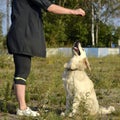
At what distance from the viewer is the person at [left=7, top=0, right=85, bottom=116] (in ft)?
17.7

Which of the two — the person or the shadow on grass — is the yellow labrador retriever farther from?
the shadow on grass

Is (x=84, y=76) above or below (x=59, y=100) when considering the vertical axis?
above

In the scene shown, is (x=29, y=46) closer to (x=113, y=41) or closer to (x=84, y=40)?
(x=84, y=40)

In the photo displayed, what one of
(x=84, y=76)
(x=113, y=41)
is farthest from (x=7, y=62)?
(x=113, y=41)

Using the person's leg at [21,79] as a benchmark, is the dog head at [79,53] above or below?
above

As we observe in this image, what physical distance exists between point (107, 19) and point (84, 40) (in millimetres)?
A: 4465

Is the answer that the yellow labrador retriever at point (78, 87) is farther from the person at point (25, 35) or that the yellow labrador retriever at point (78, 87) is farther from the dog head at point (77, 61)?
the person at point (25, 35)

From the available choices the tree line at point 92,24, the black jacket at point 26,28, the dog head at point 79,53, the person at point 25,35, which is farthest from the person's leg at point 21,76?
the tree line at point 92,24

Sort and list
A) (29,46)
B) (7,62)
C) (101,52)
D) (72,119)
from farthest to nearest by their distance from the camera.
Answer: (101,52) → (7,62) → (29,46) → (72,119)

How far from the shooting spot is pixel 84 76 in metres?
5.68

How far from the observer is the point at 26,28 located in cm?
545

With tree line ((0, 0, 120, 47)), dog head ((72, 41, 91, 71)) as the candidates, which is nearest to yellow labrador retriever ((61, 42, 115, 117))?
dog head ((72, 41, 91, 71))

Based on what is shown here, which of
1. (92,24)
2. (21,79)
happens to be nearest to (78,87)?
(21,79)

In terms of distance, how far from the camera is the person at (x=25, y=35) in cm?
539
